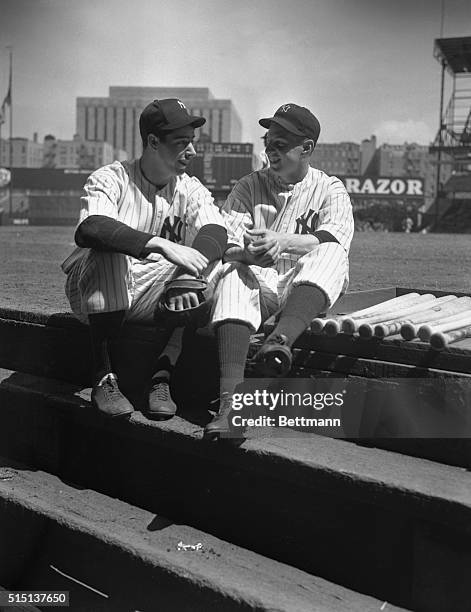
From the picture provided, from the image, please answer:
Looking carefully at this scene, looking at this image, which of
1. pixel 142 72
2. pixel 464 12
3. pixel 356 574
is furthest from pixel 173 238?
pixel 464 12

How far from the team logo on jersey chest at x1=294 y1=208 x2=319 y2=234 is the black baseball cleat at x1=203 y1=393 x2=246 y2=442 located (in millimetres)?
906

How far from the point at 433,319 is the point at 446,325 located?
0.20 m

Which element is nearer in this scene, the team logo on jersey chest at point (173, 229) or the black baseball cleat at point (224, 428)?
the black baseball cleat at point (224, 428)

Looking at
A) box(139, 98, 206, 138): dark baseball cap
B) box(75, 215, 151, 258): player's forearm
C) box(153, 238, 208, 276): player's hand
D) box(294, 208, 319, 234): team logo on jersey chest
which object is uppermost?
box(139, 98, 206, 138): dark baseball cap

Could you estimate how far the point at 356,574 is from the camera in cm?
169

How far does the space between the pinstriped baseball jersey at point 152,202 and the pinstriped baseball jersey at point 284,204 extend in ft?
0.47

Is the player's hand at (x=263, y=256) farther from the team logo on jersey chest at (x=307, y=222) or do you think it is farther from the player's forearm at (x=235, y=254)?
the team logo on jersey chest at (x=307, y=222)

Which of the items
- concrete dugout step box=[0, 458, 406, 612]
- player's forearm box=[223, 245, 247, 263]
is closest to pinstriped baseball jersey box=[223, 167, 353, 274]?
player's forearm box=[223, 245, 247, 263]

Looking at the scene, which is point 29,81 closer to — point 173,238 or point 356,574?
point 173,238

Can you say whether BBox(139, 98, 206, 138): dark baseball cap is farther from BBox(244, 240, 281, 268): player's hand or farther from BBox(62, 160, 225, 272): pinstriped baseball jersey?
BBox(244, 240, 281, 268): player's hand

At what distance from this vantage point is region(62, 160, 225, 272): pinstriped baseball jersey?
93.3 inches

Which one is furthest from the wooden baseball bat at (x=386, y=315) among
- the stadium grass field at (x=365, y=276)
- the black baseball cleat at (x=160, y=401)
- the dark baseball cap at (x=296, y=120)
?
the stadium grass field at (x=365, y=276)

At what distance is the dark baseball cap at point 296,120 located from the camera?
2.41 meters

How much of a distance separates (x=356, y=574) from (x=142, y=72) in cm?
338
